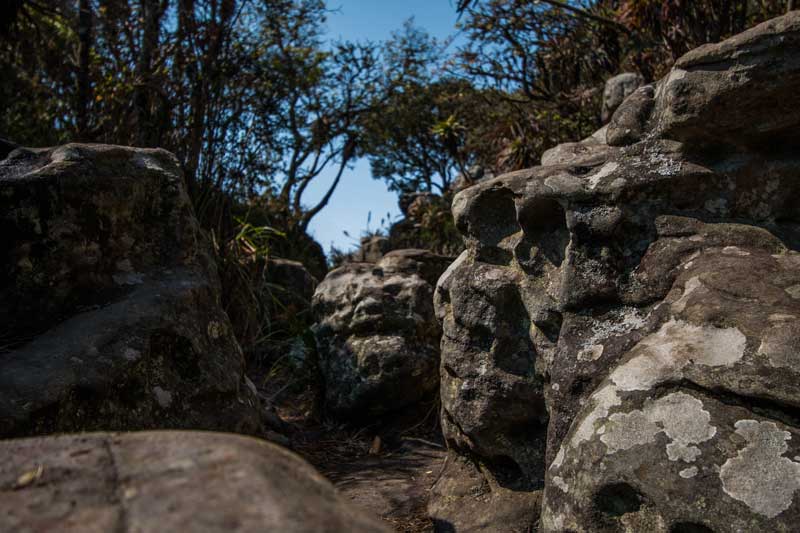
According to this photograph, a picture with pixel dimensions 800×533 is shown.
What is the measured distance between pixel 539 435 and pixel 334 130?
48.3ft

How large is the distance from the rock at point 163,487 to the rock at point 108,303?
1.48 metres

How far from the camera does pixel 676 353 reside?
2064mm

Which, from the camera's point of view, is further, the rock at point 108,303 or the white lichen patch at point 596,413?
the rock at point 108,303

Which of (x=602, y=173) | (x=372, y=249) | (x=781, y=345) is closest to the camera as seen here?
(x=781, y=345)

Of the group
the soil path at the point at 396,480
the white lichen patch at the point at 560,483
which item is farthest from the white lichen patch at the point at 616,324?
the soil path at the point at 396,480

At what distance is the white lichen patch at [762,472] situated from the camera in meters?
1.70

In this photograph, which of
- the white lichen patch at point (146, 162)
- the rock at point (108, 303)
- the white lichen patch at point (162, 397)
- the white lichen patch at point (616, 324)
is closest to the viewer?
the white lichen patch at point (616, 324)

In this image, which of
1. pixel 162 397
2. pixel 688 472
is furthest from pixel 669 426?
pixel 162 397

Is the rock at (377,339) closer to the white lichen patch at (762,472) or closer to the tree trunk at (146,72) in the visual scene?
the tree trunk at (146,72)

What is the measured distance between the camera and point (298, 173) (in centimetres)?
1650

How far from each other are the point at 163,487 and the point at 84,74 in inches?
266

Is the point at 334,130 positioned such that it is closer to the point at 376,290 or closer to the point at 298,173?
the point at 298,173

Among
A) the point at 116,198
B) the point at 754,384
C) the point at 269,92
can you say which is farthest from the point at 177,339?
the point at 269,92

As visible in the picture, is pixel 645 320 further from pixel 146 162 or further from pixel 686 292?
pixel 146 162
